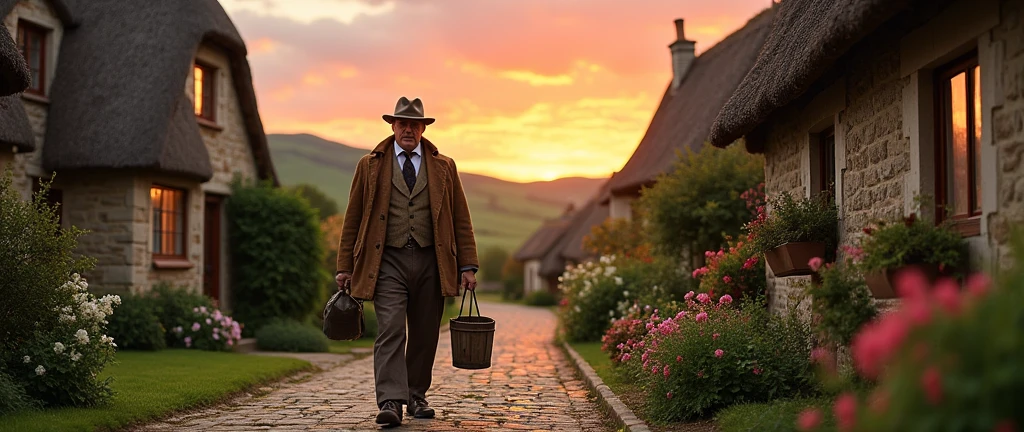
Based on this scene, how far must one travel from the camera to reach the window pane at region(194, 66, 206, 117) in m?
16.2

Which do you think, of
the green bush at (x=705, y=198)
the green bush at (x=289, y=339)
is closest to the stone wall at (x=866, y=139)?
the green bush at (x=705, y=198)

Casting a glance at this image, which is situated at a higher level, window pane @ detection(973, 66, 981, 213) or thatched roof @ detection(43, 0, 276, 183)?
thatched roof @ detection(43, 0, 276, 183)

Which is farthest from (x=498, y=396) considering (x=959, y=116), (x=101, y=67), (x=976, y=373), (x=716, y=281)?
(x=101, y=67)

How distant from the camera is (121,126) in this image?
14203 millimetres

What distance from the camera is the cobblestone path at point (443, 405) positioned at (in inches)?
281

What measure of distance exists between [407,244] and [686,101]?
57.0ft

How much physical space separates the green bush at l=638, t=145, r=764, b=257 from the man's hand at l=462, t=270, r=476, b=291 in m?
8.01

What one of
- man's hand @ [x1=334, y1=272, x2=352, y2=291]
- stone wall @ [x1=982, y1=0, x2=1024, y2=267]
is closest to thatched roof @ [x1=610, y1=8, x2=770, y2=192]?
man's hand @ [x1=334, y1=272, x2=352, y2=291]

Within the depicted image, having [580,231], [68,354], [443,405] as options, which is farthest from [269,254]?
[580,231]

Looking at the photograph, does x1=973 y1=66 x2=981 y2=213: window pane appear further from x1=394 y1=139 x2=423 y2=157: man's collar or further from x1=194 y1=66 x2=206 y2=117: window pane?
x1=194 y1=66 x2=206 y2=117: window pane

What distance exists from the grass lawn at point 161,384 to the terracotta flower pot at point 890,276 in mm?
4917

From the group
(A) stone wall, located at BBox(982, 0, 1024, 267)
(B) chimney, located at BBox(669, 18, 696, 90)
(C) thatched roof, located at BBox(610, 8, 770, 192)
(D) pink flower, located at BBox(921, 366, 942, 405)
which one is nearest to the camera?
(D) pink flower, located at BBox(921, 366, 942, 405)

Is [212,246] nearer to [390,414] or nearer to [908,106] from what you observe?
[390,414]

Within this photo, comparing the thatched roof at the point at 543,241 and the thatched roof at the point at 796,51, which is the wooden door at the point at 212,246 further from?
the thatched roof at the point at 543,241
